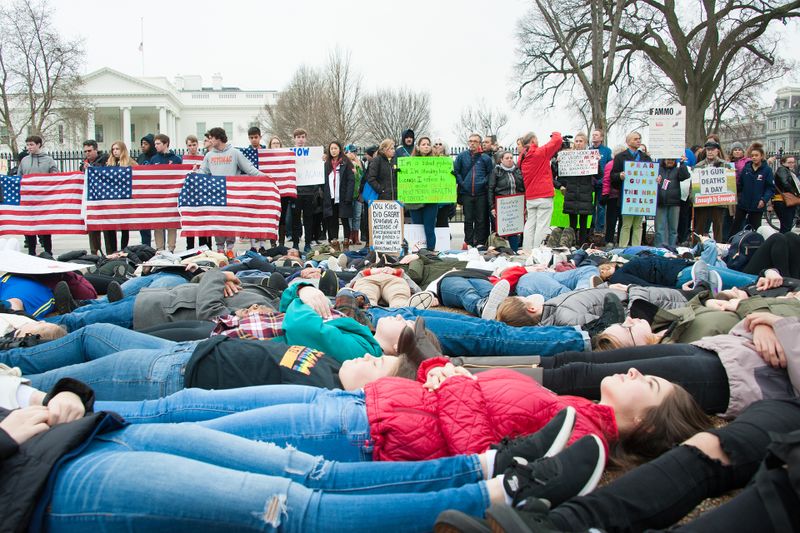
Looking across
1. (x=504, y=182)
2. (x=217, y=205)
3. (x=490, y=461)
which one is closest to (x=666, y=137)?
(x=504, y=182)

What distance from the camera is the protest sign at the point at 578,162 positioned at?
13172mm

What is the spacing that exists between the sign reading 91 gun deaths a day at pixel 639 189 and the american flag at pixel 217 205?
7.08 metres

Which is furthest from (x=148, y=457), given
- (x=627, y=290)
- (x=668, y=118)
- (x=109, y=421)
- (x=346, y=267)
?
(x=668, y=118)

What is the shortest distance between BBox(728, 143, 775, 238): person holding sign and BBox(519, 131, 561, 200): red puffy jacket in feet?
14.1

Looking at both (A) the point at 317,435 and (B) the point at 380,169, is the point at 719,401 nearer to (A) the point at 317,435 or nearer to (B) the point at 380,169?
(A) the point at 317,435

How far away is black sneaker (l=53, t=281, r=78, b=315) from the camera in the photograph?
20.5 ft

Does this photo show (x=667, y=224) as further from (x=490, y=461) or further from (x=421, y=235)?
(x=490, y=461)

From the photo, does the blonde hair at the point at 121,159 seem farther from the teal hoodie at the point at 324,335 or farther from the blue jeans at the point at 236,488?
the blue jeans at the point at 236,488

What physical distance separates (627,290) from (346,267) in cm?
417

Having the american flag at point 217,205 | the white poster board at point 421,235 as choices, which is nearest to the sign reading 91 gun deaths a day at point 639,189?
the white poster board at point 421,235

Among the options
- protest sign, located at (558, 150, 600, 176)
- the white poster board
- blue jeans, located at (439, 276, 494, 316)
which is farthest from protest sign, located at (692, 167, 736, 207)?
blue jeans, located at (439, 276, 494, 316)

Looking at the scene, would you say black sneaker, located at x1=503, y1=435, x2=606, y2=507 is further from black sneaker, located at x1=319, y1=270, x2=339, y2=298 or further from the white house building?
the white house building

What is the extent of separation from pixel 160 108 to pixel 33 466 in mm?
75290

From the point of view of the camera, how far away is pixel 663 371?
11.8 feet
